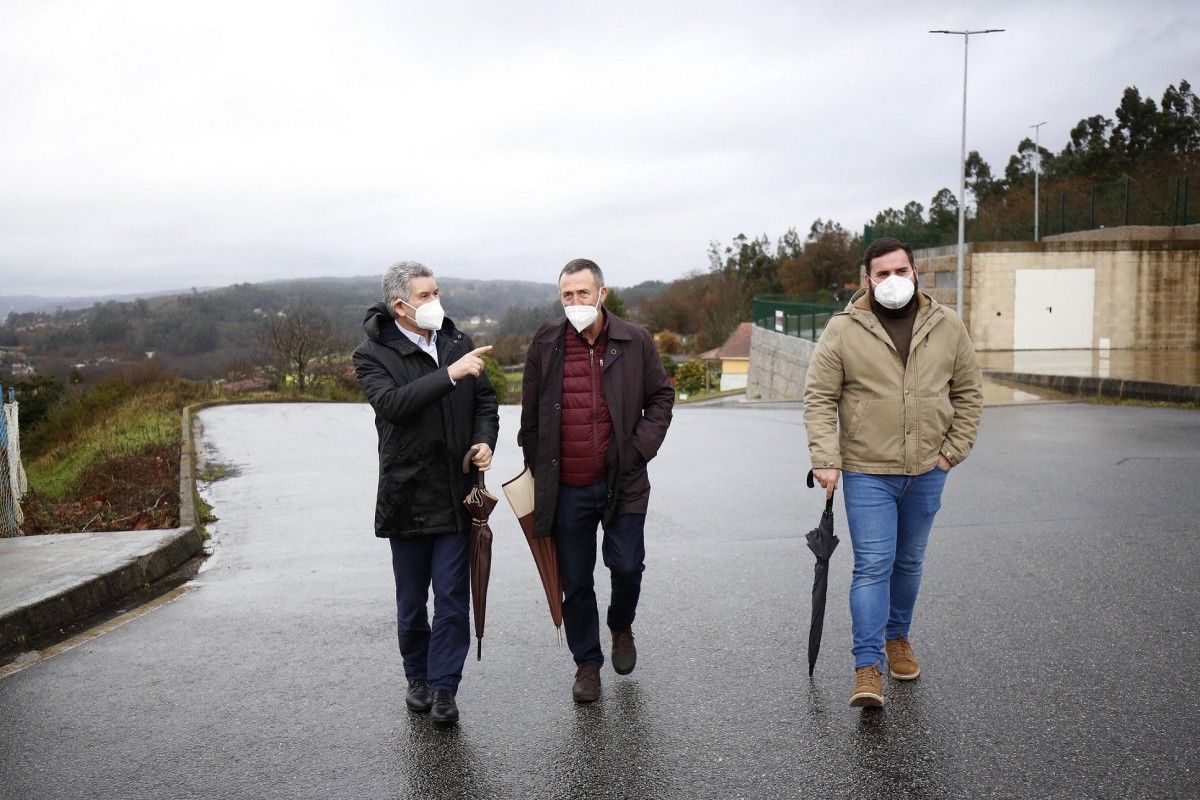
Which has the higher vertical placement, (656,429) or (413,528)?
(656,429)

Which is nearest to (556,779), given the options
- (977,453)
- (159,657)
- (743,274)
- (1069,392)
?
(159,657)

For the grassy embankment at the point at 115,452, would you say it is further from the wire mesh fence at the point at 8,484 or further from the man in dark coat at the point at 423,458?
the man in dark coat at the point at 423,458

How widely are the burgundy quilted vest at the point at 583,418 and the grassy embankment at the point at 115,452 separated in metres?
5.67

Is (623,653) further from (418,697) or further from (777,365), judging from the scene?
(777,365)

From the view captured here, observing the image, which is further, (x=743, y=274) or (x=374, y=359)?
(x=743, y=274)

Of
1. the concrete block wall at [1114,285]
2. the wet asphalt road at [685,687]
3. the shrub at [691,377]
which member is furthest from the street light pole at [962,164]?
the shrub at [691,377]

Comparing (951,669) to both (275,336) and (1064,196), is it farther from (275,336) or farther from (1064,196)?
(1064,196)

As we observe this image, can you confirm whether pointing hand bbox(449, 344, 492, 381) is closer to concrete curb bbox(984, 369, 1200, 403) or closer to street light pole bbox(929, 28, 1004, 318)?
concrete curb bbox(984, 369, 1200, 403)

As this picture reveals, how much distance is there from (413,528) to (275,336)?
30.7 metres

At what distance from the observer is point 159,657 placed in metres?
5.28

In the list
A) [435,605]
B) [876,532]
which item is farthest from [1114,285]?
[435,605]

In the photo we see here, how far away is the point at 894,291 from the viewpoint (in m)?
4.34

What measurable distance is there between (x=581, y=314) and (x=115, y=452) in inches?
499

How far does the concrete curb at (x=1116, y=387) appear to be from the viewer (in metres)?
16.7
